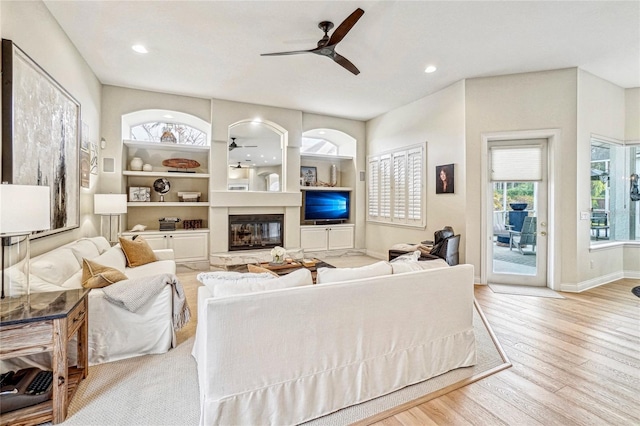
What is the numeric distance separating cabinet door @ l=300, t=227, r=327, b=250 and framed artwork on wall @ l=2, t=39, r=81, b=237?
152 inches

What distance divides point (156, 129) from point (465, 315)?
5.92 m

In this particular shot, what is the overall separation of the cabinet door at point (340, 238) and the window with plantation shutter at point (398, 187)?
1.97 feet

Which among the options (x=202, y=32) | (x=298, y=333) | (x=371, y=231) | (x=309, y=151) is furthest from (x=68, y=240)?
(x=371, y=231)

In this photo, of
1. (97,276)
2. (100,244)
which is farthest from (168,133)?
(97,276)

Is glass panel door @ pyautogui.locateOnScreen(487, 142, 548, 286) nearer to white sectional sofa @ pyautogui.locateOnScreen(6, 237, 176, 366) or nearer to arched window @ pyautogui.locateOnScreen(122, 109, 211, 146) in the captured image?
white sectional sofa @ pyautogui.locateOnScreen(6, 237, 176, 366)

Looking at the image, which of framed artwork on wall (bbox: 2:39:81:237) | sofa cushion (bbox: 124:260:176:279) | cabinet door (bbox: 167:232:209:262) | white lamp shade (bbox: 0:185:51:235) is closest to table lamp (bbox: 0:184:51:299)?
white lamp shade (bbox: 0:185:51:235)

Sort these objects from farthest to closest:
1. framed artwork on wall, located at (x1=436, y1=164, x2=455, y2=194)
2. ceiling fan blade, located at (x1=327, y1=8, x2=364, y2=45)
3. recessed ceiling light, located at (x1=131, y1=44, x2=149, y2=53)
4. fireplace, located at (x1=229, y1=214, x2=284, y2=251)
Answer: fireplace, located at (x1=229, y1=214, x2=284, y2=251) < framed artwork on wall, located at (x1=436, y1=164, x2=455, y2=194) < recessed ceiling light, located at (x1=131, y1=44, x2=149, y2=53) < ceiling fan blade, located at (x1=327, y1=8, x2=364, y2=45)

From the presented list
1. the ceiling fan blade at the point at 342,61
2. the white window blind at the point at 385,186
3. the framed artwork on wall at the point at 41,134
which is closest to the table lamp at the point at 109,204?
the framed artwork on wall at the point at 41,134

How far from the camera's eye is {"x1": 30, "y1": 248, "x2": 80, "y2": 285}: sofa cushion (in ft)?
7.59

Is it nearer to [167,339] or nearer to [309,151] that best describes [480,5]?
[167,339]

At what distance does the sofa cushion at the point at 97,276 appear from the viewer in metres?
2.46

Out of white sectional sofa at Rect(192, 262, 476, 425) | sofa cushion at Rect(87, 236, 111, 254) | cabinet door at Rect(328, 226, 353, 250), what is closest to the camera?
white sectional sofa at Rect(192, 262, 476, 425)

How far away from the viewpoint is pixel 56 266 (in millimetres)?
2465

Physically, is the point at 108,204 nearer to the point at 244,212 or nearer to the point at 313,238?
the point at 244,212
